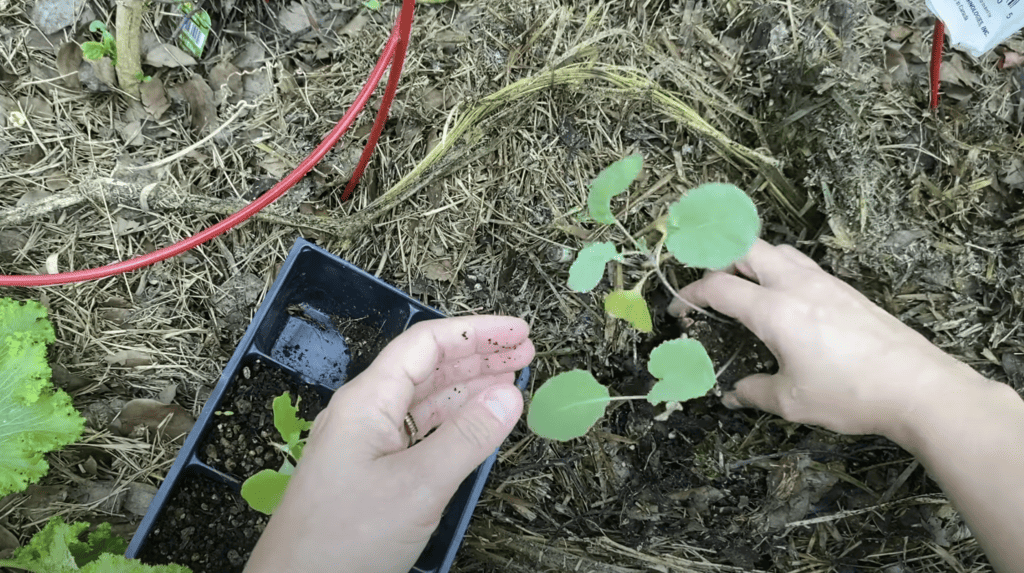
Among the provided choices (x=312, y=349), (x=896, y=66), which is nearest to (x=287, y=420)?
(x=312, y=349)

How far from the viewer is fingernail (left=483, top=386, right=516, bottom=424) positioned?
106 cm

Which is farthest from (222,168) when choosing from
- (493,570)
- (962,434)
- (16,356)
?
(962,434)

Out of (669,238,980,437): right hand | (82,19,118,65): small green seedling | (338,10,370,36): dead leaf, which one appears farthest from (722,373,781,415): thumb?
(82,19,118,65): small green seedling

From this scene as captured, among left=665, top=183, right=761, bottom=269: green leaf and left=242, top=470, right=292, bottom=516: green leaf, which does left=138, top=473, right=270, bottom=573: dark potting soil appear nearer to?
left=242, top=470, right=292, bottom=516: green leaf

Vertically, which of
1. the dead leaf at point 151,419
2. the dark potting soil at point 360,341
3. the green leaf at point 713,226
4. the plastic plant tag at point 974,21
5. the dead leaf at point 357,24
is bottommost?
the dead leaf at point 151,419

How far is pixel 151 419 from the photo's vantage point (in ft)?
4.81

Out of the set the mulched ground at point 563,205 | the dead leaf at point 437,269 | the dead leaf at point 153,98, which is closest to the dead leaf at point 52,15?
the mulched ground at point 563,205

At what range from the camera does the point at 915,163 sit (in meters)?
1.54

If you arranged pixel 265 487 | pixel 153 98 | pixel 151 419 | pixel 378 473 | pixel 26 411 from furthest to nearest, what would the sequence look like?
1. pixel 153 98
2. pixel 151 419
3. pixel 26 411
4. pixel 265 487
5. pixel 378 473

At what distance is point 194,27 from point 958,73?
6.26ft

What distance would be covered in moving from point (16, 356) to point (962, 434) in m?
1.87

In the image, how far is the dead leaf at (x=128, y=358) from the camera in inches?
59.0

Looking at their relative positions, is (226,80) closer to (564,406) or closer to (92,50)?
(92,50)

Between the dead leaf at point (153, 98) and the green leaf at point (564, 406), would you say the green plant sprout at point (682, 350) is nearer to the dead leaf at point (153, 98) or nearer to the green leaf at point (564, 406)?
the green leaf at point (564, 406)
